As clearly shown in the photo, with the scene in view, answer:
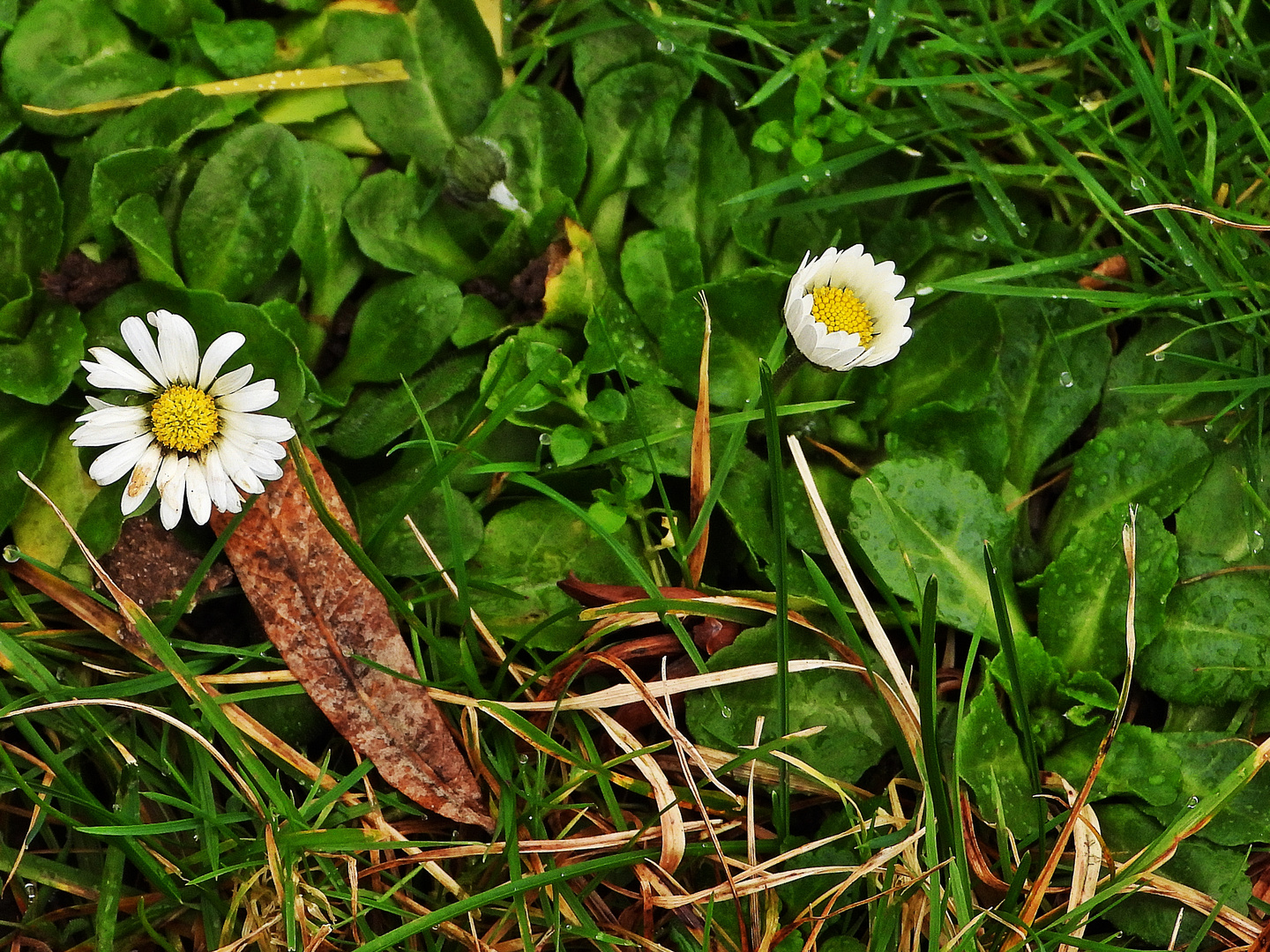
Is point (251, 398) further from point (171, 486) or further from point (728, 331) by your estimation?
point (728, 331)

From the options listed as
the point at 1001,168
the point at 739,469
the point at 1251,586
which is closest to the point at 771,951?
the point at 739,469

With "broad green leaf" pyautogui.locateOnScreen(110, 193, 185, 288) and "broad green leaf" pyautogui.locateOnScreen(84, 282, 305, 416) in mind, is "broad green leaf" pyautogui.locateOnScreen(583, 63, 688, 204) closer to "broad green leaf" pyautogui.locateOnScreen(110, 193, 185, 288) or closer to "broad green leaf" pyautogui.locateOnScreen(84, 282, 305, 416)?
"broad green leaf" pyautogui.locateOnScreen(84, 282, 305, 416)

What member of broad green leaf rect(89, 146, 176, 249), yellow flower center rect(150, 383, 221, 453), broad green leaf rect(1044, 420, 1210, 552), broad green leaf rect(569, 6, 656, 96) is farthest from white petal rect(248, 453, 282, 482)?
broad green leaf rect(1044, 420, 1210, 552)

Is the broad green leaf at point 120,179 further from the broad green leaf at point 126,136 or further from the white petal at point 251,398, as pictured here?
the white petal at point 251,398

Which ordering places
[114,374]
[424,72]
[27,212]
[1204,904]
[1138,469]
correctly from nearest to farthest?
[114,374] → [1204,904] → [27,212] → [1138,469] → [424,72]

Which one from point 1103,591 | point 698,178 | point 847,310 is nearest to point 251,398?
point 698,178

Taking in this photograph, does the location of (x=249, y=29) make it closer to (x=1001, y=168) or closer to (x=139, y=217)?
(x=139, y=217)
